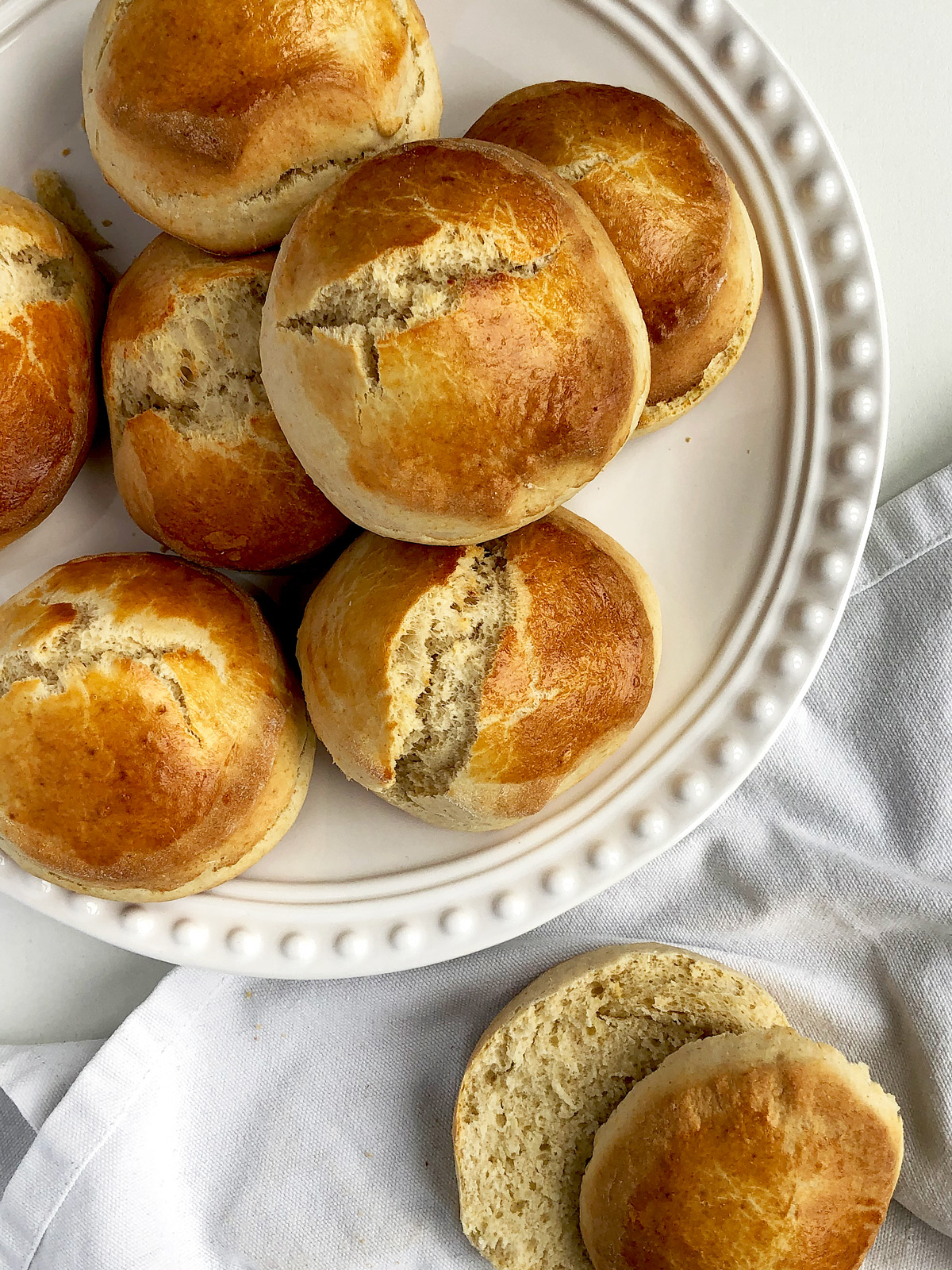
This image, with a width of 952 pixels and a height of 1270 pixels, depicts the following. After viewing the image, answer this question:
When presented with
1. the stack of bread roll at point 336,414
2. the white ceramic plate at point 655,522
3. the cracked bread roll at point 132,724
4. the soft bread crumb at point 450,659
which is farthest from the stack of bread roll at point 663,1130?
the cracked bread roll at point 132,724

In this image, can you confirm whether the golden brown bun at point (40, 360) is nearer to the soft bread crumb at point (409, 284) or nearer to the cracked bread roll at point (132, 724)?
the cracked bread roll at point (132, 724)

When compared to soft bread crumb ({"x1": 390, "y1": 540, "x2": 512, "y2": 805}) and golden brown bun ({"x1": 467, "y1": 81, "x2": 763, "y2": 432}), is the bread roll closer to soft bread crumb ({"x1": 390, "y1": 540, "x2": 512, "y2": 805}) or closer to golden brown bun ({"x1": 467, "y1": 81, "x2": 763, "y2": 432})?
soft bread crumb ({"x1": 390, "y1": 540, "x2": 512, "y2": 805})

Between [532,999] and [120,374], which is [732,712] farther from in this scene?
[120,374]

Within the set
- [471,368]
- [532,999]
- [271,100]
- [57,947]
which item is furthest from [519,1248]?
[271,100]

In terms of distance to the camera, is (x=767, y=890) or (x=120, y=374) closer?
(x=120, y=374)

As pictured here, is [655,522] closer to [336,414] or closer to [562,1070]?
[336,414]
